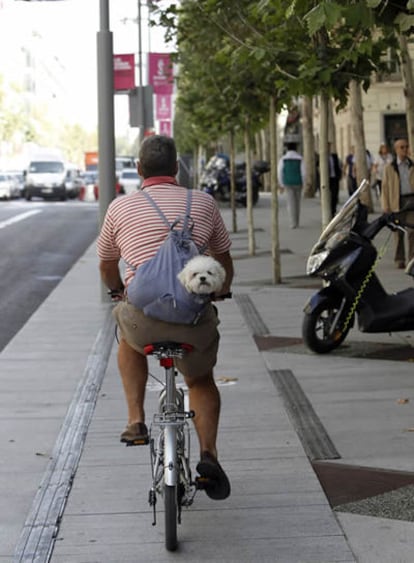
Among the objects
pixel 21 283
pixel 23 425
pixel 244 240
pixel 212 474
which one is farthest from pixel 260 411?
pixel 244 240

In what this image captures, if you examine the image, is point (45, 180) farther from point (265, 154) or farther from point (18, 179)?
point (265, 154)

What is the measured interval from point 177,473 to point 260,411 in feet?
11.1

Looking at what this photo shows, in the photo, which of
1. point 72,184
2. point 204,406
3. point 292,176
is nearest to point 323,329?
point 204,406

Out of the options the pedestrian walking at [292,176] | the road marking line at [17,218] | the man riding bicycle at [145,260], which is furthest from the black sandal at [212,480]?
the road marking line at [17,218]

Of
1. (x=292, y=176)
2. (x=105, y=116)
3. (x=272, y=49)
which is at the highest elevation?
(x=272, y=49)

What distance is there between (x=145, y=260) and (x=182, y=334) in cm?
41

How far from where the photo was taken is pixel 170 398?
19.4ft

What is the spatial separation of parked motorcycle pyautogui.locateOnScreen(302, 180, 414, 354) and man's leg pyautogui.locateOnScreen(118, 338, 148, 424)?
5.03 metres

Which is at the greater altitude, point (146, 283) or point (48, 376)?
point (146, 283)

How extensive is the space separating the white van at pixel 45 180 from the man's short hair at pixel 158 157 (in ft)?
191

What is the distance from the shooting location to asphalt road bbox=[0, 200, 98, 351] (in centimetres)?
1669

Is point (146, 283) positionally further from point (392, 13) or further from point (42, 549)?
point (392, 13)

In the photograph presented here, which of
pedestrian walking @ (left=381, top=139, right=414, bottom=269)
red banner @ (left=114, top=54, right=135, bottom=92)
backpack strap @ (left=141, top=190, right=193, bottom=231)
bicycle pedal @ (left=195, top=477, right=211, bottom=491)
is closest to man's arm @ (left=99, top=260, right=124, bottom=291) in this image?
backpack strap @ (left=141, top=190, right=193, bottom=231)

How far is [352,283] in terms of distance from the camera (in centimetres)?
1132
